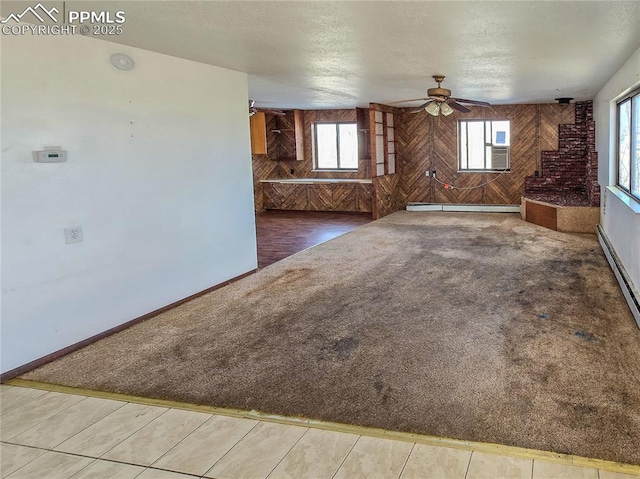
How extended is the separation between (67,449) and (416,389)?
184 centimetres

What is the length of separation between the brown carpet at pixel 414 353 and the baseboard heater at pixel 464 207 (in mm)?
4685

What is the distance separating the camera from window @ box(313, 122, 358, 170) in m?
11.7

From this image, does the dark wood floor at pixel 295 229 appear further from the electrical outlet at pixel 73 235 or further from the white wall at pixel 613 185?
the white wall at pixel 613 185

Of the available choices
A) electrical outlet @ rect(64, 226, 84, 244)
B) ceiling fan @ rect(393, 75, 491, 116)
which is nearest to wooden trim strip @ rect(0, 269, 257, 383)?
electrical outlet @ rect(64, 226, 84, 244)

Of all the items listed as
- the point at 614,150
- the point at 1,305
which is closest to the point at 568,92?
the point at 614,150

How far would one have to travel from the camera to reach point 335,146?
1187 centimetres

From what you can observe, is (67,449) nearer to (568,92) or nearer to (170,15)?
(170,15)

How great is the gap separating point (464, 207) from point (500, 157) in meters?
1.24

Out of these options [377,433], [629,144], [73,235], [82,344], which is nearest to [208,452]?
[377,433]

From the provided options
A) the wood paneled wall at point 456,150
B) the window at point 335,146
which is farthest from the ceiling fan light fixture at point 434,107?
the window at point 335,146

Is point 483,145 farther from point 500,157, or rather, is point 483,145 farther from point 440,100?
point 440,100

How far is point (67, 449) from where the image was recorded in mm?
2500

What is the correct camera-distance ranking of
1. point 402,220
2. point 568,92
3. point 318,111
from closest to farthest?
1. point 568,92
2. point 402,220
3. point 318,111

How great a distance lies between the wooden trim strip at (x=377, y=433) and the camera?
88.4 inches
